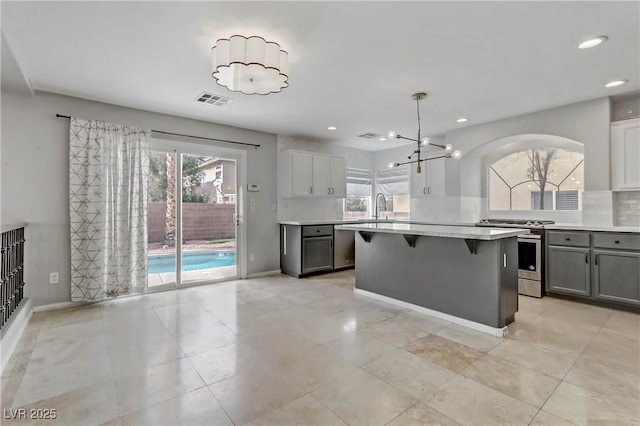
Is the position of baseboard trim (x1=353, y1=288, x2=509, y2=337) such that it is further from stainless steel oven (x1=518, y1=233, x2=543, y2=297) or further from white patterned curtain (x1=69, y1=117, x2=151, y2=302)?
white patterned curtain (x1=69, y1=117, x2=151, y2=302)

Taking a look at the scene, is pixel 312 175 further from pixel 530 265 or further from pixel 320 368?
pixel 320 368

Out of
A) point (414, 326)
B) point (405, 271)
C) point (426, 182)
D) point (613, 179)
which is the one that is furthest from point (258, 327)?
point (613, 179)

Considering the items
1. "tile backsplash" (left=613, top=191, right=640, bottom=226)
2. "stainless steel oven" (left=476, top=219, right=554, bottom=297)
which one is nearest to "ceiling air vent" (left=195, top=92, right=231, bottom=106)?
"stainless steel oven" (left=476, top=219, right=554, bottom=297)

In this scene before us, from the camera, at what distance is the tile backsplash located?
12.6ft

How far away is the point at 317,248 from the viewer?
5445 millimetres

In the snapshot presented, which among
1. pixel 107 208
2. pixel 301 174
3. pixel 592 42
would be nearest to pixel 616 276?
pixel 592 42

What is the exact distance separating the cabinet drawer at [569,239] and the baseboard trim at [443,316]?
1.76 m

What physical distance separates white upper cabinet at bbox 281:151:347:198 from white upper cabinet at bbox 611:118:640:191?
3.98 meters

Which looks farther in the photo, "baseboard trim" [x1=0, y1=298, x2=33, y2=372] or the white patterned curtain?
the white patterned curtain

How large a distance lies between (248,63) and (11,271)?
294 cm

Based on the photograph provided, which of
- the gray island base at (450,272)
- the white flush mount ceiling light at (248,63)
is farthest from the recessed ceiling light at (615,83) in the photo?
the white flush mount ceiling light at (248,63)

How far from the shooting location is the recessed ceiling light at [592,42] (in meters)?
2.51

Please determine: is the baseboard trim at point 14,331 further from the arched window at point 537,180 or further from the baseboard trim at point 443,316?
the arched window at point 537,180

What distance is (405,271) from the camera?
369cm
